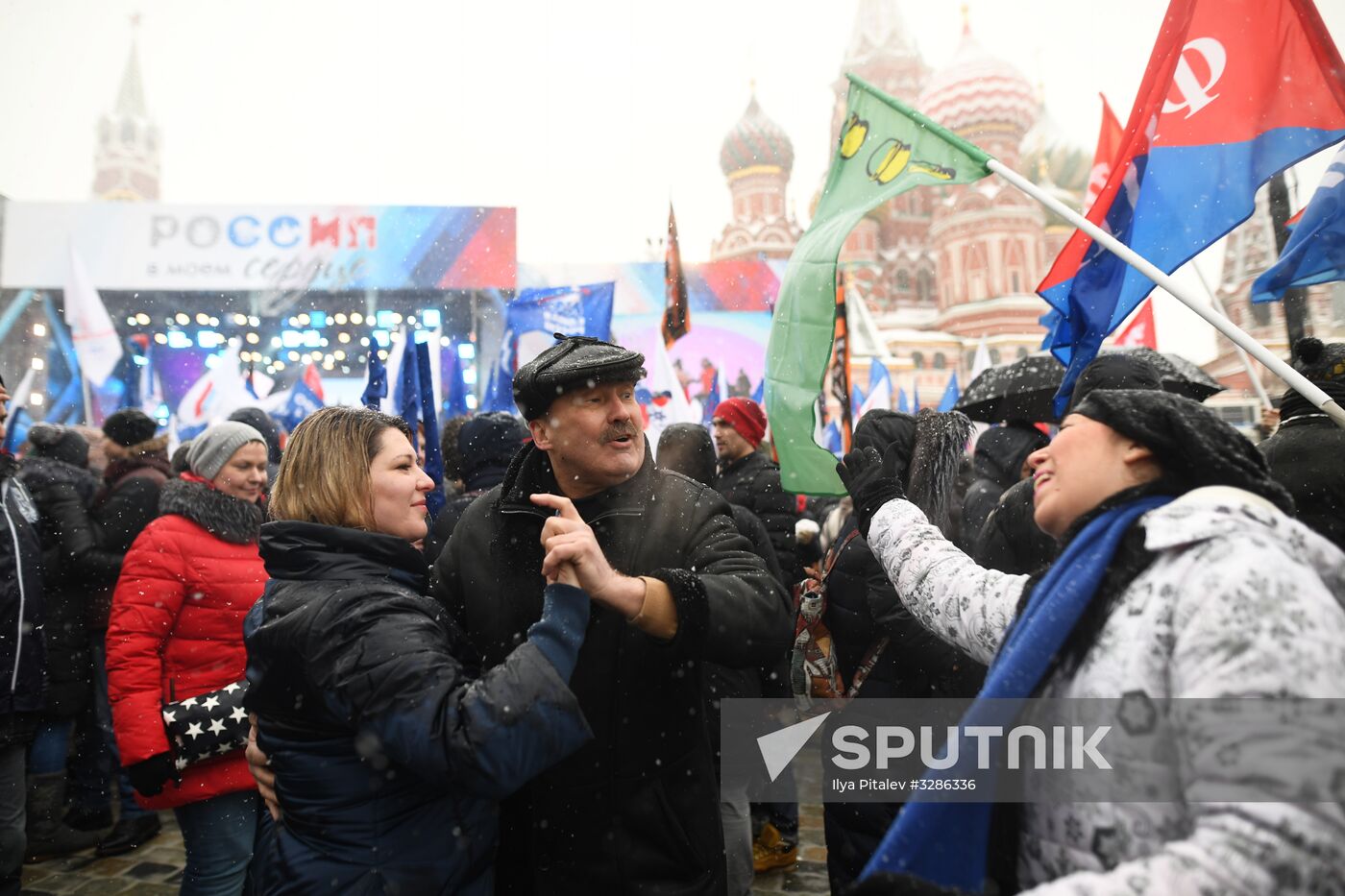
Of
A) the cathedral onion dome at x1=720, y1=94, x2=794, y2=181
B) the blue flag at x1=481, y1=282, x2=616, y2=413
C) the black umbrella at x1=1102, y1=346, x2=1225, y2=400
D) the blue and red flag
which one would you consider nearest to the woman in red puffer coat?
the blue and red flag

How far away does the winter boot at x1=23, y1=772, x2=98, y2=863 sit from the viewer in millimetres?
4254

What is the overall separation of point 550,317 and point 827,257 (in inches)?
198

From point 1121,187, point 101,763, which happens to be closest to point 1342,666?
point 1121,187

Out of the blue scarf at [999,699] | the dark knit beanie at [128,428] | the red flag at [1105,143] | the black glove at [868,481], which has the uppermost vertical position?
the red flag at [1105,143]

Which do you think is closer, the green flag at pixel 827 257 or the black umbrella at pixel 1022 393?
the green flag at pixel 827 257

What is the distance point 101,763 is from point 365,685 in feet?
13.9

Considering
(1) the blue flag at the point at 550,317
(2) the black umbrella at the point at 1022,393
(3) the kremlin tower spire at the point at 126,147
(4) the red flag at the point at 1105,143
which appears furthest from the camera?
(3) the kremlin tower spire at the point at 126,147

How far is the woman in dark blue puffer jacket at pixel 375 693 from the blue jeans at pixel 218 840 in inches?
48.2

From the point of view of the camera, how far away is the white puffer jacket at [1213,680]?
3.03 ft

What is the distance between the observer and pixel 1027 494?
2.54 metres

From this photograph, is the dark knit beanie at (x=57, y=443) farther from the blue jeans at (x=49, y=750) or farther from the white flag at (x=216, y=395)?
the white flag at (x=216, y=395)

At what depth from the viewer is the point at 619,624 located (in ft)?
6.21

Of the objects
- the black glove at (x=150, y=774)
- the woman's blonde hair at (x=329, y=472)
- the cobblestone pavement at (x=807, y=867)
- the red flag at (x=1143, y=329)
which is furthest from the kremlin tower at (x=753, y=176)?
the woman's blonde hair at (x=329, y=472)

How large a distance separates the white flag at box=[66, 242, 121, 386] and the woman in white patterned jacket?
33.8ft
